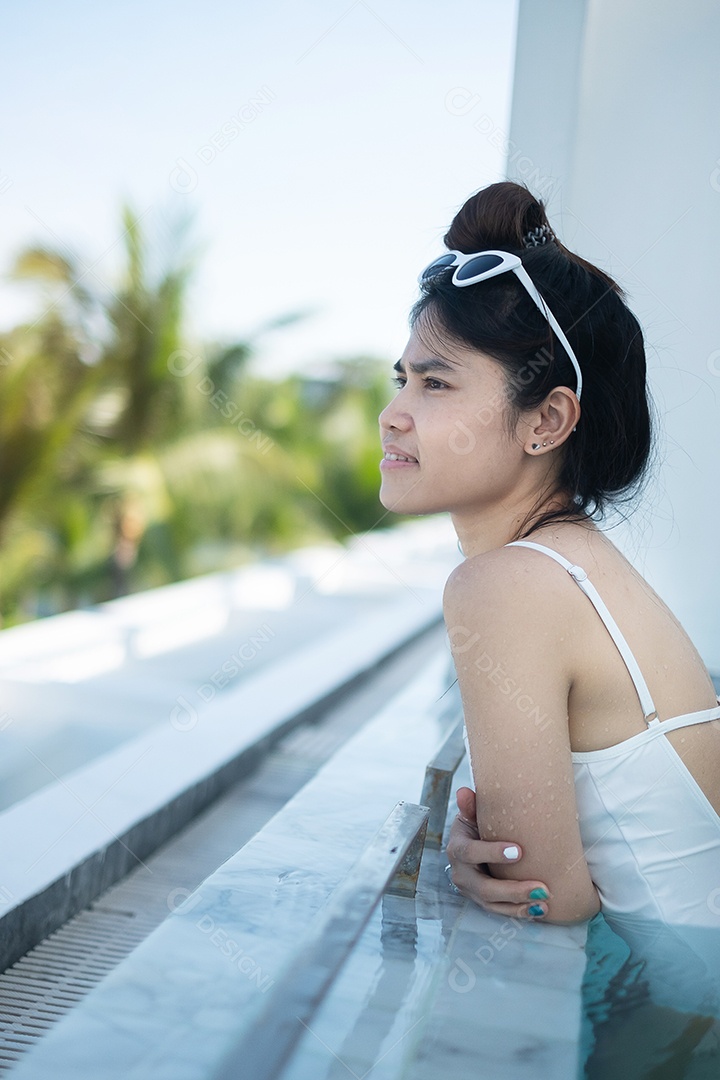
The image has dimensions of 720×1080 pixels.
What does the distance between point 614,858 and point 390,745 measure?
113 centimetres

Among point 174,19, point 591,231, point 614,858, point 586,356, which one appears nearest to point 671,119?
point 591,231

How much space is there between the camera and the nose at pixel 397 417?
1.67 m

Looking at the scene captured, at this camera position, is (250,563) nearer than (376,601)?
No

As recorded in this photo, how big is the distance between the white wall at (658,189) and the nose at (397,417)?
1.23 meters

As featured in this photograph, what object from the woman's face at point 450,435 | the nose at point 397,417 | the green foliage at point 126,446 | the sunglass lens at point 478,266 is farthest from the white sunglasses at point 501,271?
the green foliage at point 126,446

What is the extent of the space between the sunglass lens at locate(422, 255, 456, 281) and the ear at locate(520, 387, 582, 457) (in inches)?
12.5

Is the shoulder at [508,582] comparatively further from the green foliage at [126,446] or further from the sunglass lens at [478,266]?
the green foliage at [126,446]

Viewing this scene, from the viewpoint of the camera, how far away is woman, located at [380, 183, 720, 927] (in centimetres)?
143

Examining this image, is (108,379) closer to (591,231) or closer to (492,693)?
(591,231)

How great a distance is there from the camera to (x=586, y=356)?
5.44ft

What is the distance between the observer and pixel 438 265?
176cm

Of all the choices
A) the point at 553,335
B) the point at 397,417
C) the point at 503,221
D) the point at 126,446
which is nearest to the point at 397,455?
the point at 397,417

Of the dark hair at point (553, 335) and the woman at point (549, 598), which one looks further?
the dark hair at point (553, 335)

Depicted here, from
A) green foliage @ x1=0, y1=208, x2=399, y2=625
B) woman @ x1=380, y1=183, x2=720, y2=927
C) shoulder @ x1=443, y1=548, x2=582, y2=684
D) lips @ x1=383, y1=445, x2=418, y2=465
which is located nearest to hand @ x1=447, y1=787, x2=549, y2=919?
woman @ x1=380, y1=183, x2=720, y2=927
